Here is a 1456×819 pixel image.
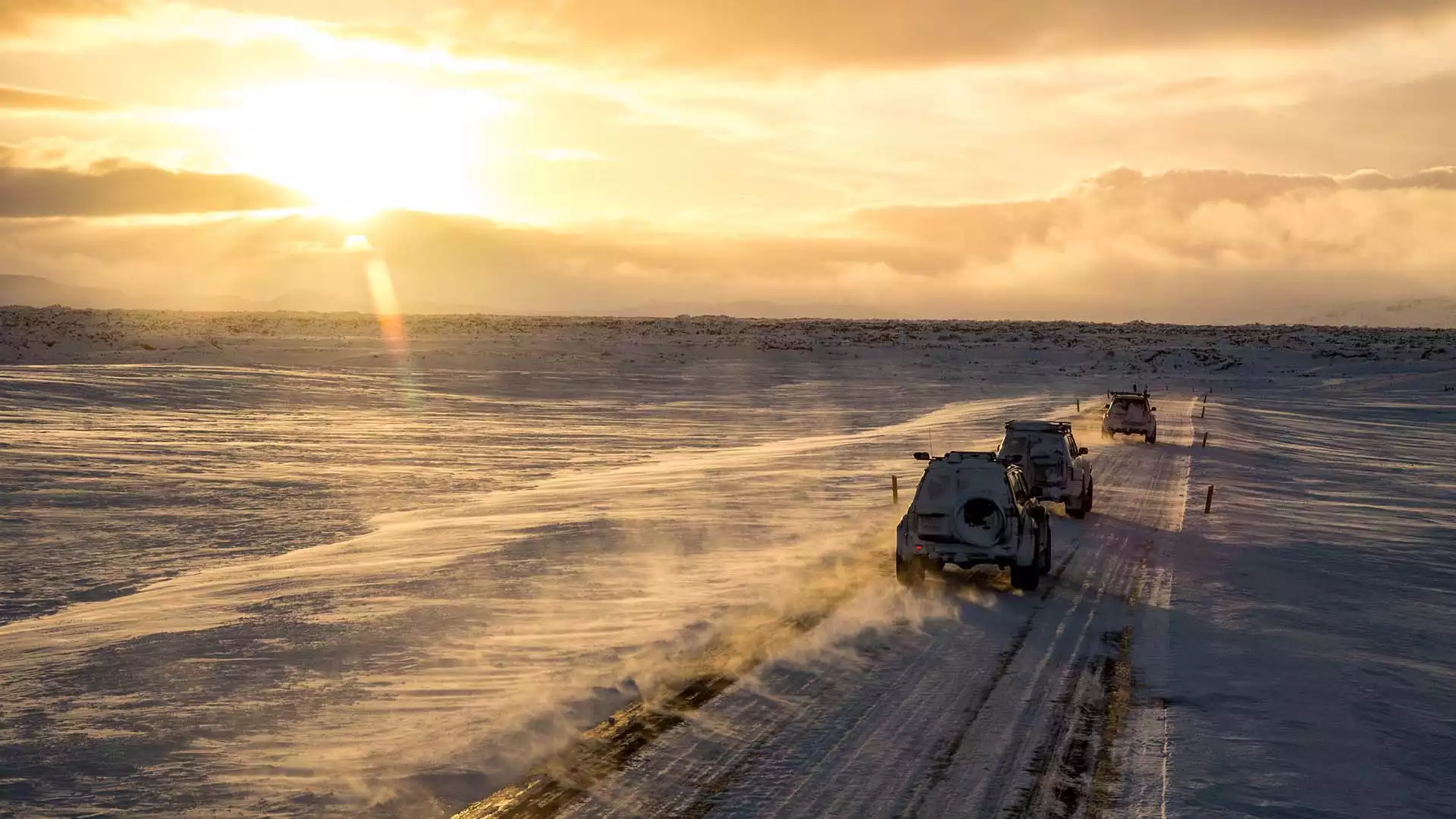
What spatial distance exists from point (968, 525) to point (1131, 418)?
25022mm

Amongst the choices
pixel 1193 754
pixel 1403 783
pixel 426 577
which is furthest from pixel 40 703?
pixel 1403 783

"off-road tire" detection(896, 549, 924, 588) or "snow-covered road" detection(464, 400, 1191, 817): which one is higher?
"off-road tire" detection(896, 549, 924, 588)

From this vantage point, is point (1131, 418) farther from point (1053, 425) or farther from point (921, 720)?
point (921, 720)

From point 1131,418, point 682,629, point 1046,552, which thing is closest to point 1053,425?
point 1046,552

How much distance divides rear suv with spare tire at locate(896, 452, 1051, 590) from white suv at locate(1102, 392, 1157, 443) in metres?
24.0

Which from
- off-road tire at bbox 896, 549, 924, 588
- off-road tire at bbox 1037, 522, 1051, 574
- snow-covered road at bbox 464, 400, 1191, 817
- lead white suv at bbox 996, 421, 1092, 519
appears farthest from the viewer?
lead white suv at bbox 996, 421, 1092, 519

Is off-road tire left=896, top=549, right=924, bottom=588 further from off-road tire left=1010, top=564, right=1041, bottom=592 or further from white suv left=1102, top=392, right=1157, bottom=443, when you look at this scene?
white suv left=1102, top=392, right=1157, bottom=443

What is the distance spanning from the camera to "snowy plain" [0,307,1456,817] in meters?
9.10

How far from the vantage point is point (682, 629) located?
13.7 meters

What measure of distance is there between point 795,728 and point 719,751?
2.95 ft

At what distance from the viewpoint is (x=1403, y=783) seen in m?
9.32

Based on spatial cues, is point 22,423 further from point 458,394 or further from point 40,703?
point 40,703

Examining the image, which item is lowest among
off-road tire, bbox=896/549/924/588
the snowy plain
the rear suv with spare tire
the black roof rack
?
the snowy plain

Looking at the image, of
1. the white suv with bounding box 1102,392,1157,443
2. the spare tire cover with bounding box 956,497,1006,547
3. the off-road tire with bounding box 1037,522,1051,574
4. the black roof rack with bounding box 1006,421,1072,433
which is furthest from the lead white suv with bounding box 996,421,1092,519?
the white suv with bounding box 1102,392,1157,443
